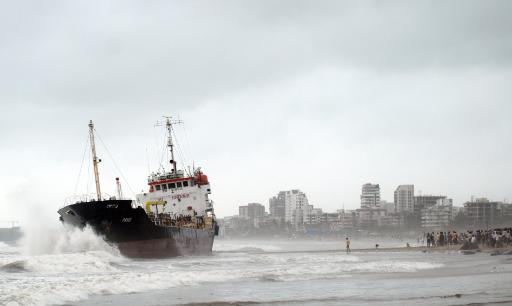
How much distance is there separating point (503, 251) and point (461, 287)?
1030 inches

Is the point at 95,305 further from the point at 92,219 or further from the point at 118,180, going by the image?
the point at 118,180

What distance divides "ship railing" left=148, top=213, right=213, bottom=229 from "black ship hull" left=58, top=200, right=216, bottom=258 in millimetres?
1265

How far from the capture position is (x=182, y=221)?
6131cm

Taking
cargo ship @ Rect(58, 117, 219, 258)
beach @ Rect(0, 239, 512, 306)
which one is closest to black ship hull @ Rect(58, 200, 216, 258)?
cargo ship @ Rect(58, 117, 219, 258)

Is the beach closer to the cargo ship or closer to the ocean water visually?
the ocean water

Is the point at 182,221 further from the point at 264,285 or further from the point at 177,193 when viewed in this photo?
the point at 264,285

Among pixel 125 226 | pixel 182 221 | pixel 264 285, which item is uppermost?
pixel 125 226

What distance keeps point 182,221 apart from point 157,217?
6.38m

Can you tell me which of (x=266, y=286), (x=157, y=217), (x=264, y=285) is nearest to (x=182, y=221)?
(x=157, y=217)

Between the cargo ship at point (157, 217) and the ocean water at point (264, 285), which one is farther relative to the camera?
the cargo ship at point (157, 217)

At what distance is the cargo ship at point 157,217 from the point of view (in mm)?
50094

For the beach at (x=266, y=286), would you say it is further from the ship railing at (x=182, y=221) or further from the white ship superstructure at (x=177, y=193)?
the white ship superstructure at (x=177, y=193)

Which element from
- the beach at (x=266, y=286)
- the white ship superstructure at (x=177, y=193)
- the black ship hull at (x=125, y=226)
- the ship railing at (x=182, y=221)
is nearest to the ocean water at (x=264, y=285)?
the beach at (x=266, y=286)

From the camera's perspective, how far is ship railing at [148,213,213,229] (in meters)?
54.9
